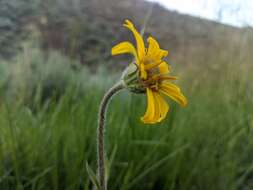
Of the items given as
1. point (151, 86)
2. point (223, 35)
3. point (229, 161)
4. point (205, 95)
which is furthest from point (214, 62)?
point (151, 86)

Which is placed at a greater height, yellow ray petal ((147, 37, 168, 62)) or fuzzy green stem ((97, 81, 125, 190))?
yellow ray petal ((147, 37, 168, 62))

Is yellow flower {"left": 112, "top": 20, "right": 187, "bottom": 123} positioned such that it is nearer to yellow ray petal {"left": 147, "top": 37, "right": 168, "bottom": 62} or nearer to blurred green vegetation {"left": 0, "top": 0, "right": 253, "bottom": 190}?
yellow ray petal {"left": 147, "top": 37, "right": 168, "bottom": 62}

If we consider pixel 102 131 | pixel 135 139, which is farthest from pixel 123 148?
pixel 102 131

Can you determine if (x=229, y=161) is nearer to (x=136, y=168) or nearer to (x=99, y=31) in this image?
(x=136, y=168)

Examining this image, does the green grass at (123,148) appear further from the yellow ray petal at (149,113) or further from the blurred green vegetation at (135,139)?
the yellow ray petal at (149,113)

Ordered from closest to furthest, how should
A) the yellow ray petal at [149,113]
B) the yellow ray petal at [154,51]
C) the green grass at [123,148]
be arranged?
the yellow ray petal at [149,113] → the yellow ray petal at [154,51] → the green grass at [123,148]

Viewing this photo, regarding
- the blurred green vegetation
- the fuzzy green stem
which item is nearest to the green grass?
the blurred green vegetation

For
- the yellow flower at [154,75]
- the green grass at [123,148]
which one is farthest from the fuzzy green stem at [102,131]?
the green grass at [123,148]

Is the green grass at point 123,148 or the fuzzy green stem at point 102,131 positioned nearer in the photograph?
the fuzzy green stem at point 102,131

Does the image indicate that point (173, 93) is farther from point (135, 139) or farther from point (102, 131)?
point (135, 139)
